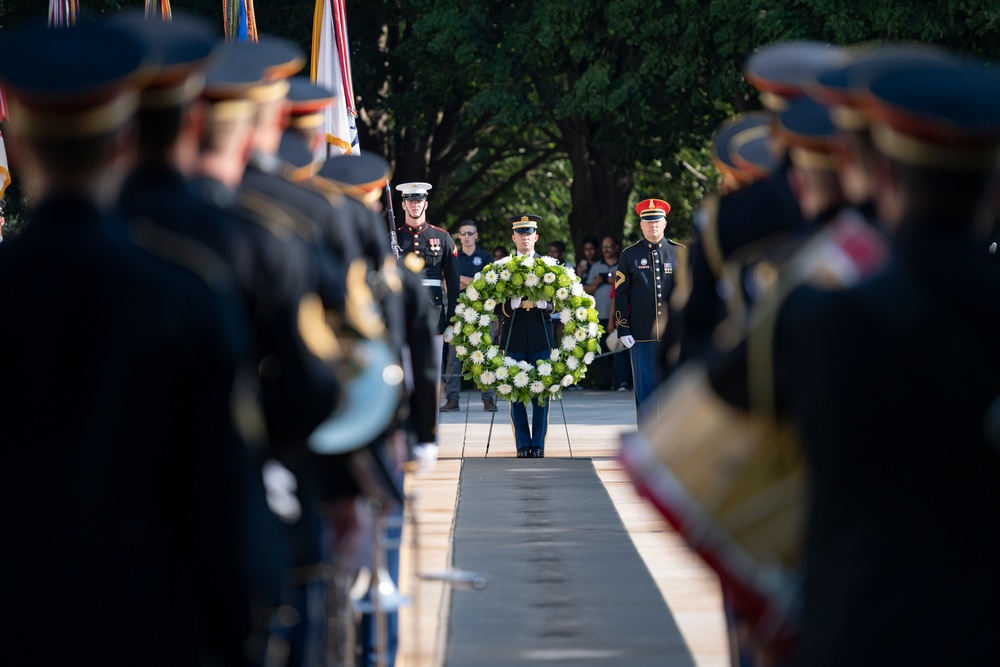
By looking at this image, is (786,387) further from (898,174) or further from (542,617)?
(542,617)

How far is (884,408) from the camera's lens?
8.66ft

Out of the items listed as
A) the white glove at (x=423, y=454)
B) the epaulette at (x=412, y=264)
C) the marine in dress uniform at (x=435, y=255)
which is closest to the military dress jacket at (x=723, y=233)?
the white glove at (x=423, y=454)

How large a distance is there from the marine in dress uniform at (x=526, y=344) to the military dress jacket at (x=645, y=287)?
0.66m

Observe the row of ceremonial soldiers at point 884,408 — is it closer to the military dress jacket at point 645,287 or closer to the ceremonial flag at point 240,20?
the ceremonial flag at point 240,20

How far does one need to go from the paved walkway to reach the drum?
1.09m

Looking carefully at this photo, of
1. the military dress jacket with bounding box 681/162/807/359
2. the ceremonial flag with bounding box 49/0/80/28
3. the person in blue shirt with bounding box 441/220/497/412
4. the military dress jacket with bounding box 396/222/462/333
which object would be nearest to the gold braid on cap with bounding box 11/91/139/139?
the military dress jacket with bounding box 681/162/807/359

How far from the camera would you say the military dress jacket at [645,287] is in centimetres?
1440

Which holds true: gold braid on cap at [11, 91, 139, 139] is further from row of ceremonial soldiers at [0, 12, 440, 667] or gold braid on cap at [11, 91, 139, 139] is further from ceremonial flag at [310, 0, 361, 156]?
ceremonial flag at [310, 0, 361, 156]

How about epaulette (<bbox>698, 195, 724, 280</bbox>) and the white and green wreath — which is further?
the white and green wreath

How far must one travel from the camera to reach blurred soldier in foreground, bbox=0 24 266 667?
2691mm

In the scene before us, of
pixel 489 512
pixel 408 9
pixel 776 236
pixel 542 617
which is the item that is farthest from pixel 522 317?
pixel 408 9

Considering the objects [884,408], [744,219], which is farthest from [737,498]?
[744,219]

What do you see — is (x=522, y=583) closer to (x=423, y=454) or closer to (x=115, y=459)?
(x=423, y=454)

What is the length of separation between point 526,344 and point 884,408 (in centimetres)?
1169
